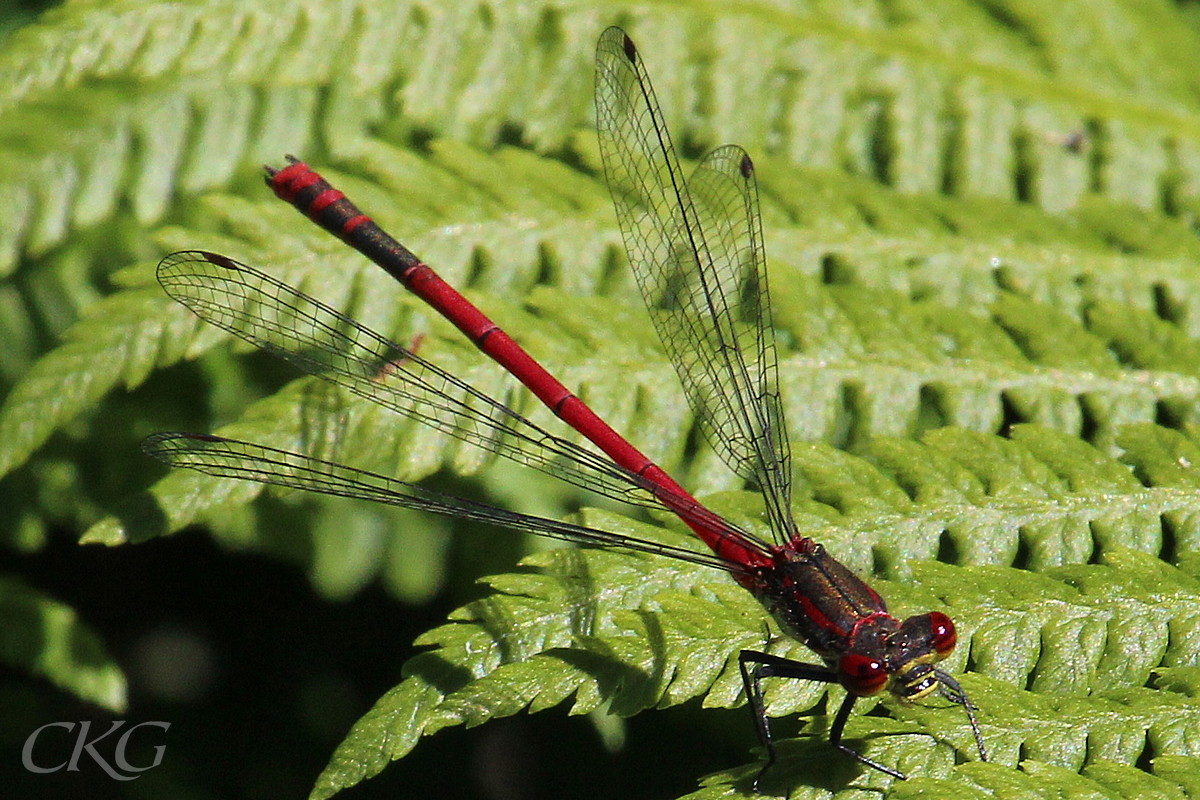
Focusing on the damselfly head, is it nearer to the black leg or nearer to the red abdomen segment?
the black leg

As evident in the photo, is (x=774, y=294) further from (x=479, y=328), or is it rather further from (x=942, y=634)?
(x=942, y=634)

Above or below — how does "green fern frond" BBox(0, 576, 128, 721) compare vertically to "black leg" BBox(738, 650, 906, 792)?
below

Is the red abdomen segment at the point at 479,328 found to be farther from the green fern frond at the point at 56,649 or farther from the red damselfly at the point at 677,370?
the green fern frond at the point at 56,649

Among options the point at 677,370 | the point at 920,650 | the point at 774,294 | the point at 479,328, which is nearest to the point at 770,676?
the point at 920,650

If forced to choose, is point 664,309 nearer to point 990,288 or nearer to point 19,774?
point 990,288

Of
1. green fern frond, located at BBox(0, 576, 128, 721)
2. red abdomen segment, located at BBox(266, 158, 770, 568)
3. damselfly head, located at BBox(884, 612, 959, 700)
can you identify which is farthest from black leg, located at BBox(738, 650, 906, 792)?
green fern frond, located at BBox(0, 576, 128, 721)

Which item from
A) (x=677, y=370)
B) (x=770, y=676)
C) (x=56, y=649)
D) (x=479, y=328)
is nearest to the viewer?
(x=770, y=676)

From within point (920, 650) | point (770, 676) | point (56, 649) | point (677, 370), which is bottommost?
point (56, 649)
